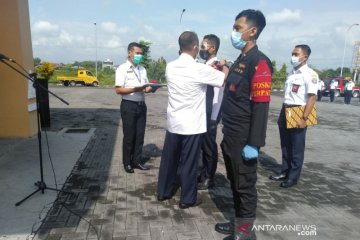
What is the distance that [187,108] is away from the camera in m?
3.48

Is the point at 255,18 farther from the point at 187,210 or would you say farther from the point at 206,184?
the point at 206,184

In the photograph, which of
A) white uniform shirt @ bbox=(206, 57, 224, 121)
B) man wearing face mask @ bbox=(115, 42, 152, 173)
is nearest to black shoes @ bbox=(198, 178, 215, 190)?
white uniform shirt @ bbox=(206, 57, 224, 121)

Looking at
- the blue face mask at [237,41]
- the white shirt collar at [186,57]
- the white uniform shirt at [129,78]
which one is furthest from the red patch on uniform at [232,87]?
the white uniform shirt at [129,78]

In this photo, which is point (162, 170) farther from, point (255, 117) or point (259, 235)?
point (255, 117)

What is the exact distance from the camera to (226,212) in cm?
359

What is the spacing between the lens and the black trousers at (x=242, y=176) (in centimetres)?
276

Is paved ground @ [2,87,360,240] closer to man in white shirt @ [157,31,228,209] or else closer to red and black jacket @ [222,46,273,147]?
man in white shirt @ [157,31,228,209]

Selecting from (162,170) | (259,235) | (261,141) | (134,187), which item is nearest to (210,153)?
(162,170)

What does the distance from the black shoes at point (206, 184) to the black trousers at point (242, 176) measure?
1.46 metres

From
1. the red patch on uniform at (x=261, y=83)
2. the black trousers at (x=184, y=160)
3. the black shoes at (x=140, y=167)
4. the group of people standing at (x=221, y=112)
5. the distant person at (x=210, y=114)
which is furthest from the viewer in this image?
the black shoes at (x=140, y=167)

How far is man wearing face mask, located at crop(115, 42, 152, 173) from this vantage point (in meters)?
4.56

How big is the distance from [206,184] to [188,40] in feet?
6.63

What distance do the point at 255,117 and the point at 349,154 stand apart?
5.35 m

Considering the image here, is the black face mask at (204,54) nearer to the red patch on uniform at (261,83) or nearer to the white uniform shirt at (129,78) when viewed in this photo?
the white uniform shirt at (129,78)
